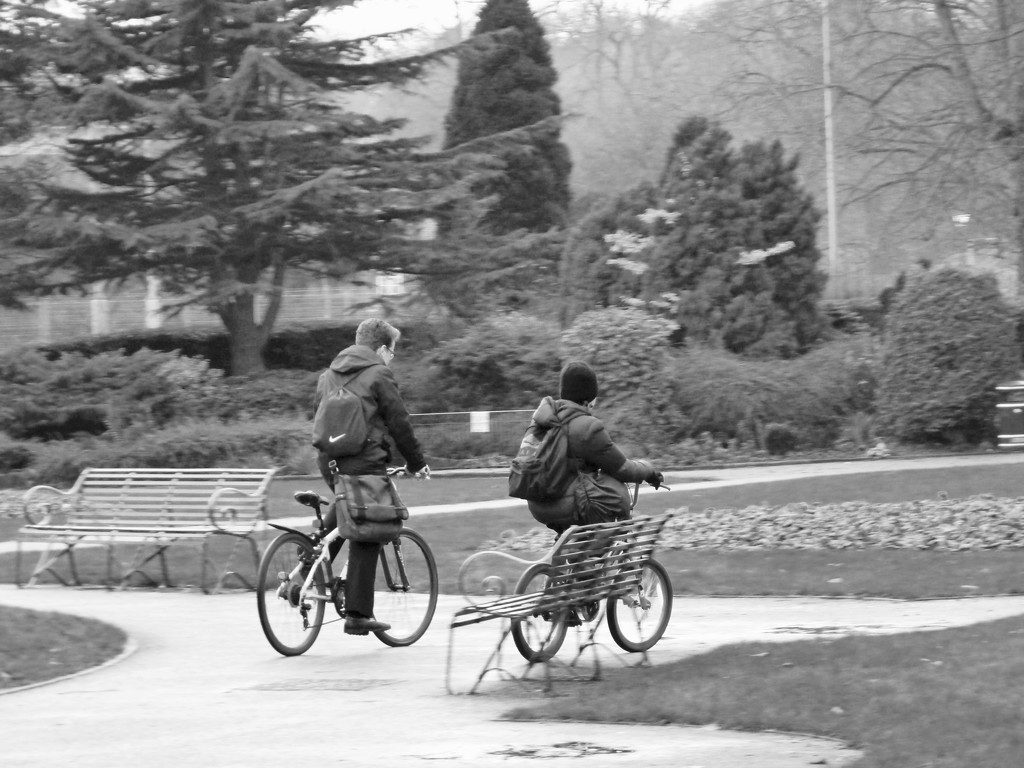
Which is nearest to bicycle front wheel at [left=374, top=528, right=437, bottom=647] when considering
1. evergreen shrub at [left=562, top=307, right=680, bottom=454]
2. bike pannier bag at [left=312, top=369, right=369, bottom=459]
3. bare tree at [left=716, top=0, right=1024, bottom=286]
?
bike pannier bag at [left=312, top=369, right=369, bottom=459]

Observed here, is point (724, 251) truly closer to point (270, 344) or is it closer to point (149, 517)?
point (270, 344)

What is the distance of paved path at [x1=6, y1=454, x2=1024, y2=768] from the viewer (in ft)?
20.6

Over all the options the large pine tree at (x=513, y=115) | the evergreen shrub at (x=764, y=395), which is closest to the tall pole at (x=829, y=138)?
the large pine tree at (x=513, y=115)

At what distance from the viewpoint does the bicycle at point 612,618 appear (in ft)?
25.9

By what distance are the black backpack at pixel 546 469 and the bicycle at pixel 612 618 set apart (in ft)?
1.46

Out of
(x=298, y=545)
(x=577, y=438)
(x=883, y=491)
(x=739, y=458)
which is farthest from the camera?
(x=739, y=458)

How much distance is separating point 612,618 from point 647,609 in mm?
374

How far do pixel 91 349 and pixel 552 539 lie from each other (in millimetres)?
18813

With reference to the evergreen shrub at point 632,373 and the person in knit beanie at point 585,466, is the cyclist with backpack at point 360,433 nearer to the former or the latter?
the person in knit beanie at point 585,466

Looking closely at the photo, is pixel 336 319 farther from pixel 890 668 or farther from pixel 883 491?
pixel 890 668

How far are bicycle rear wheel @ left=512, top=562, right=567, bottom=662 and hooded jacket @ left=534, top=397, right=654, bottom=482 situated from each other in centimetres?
70

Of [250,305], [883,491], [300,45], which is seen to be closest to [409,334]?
[250,305]

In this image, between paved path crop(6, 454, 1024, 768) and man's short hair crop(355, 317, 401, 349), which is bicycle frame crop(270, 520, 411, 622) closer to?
paved path crop(6, 454, 1024, 768)

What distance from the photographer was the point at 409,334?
30.7 m
